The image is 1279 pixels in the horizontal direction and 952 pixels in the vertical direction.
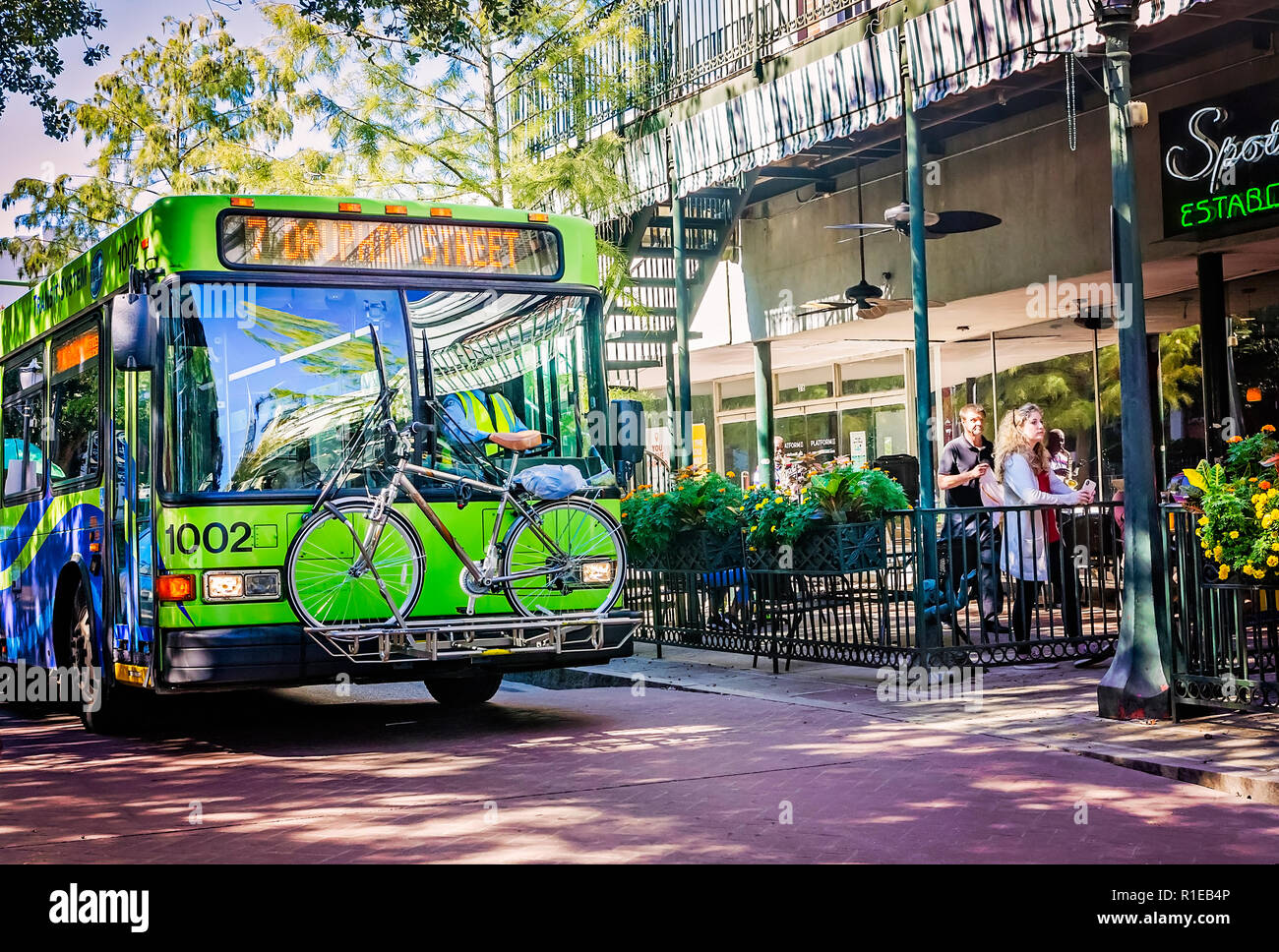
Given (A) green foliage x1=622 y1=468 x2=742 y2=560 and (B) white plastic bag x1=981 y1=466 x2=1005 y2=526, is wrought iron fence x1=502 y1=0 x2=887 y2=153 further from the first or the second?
(B) white plastic bag x1=981 y1=466 x2=1005 y2=526

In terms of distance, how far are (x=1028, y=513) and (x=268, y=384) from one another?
5585 mm

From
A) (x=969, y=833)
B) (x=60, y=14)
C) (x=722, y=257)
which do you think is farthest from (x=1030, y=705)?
(x=722, y=257)

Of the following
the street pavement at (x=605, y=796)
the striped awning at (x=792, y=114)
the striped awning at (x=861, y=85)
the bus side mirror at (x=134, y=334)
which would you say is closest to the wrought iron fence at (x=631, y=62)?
the striped awning at (x=861, y=85)

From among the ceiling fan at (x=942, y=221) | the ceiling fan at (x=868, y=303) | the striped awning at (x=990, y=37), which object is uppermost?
the striped awning at (x=990, y=37)

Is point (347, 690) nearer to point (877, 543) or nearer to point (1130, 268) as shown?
point (877, 543)

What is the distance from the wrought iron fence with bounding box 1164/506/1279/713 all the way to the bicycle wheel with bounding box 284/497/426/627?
4397 mm

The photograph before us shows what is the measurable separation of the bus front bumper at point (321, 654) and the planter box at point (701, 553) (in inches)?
139

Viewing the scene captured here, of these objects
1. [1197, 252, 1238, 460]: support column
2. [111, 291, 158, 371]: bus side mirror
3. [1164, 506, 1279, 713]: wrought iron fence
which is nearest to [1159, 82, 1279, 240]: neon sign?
[1197, 252, 1238, 460]: support column

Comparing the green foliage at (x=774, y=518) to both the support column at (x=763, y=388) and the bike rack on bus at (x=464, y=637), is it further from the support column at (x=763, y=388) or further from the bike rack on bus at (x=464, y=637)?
the support column at (x=763, y=388)

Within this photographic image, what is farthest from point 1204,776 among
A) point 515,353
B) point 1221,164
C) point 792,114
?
point 792,114

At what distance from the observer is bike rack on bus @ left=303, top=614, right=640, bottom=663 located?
8609 millimetres

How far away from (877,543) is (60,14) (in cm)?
878

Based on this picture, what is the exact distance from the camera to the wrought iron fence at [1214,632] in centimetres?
809

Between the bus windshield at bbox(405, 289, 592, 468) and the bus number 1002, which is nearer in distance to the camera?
the bus number 1002
